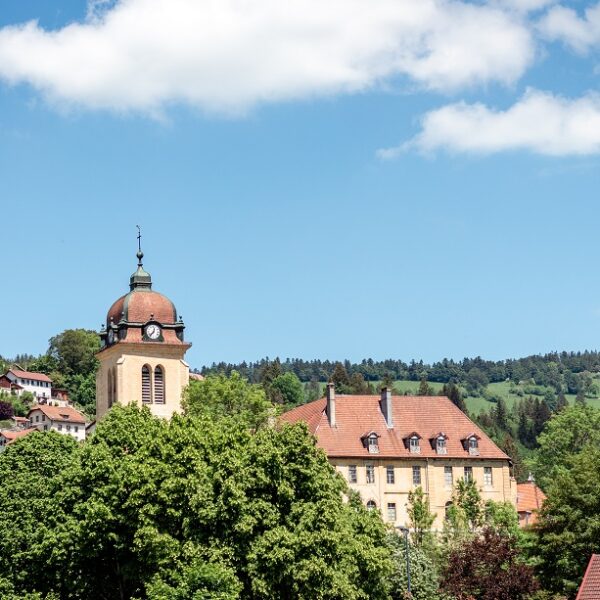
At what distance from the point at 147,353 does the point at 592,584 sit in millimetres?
47623

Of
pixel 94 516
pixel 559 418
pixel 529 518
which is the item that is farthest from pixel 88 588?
pixel 559 418

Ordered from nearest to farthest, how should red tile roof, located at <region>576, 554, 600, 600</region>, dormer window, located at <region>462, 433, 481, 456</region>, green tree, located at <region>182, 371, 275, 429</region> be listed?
red tile roof, located at <region>576, 554, 600, 600</region>
green tree, located at <region>182, 371, 275, 429</region>
dormer window, located at <region>462, 433, 481, 456</region>

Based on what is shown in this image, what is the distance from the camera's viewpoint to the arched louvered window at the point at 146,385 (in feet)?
278

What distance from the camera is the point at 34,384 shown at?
628 feet

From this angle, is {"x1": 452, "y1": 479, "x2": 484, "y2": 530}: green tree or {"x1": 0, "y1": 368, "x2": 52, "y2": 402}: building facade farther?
{"x1": 0, "y1": 368, "x2": 52, "y2": 402}: building facade

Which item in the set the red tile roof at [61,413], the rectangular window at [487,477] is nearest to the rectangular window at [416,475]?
the rectangular window at [487,477]

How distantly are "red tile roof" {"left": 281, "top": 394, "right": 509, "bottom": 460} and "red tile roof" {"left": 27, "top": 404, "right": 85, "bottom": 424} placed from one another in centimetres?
8264

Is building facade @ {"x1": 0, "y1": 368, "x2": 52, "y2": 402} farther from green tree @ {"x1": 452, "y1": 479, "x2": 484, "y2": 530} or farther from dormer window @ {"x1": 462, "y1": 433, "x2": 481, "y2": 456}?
→ green tree @ {"x1": 452, "y1": 479, "x2": 484, "y2": 530}

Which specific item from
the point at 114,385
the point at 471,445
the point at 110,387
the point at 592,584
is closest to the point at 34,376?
the point at 110,387

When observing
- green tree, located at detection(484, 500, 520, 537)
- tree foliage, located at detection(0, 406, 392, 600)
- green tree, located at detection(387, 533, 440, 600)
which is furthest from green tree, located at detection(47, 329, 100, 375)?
tree foliage, located at detection(0, 406, 392, 600)

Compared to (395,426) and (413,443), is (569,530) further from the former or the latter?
(395,426)

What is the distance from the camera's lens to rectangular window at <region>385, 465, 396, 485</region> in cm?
8781

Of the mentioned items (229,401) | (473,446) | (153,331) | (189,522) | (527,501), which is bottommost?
(189,522)

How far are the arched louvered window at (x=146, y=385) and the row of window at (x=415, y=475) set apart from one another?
14.0m
